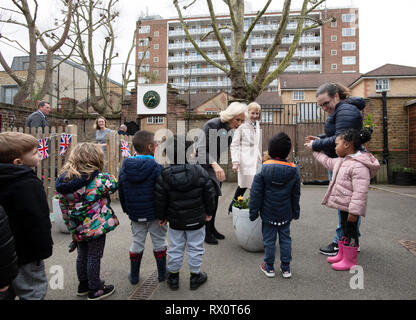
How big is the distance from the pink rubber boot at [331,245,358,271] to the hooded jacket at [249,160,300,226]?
71 cm

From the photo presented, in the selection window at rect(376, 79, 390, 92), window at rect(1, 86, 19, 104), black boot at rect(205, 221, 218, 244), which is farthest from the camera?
window at rect(1, 86, 19, 104)

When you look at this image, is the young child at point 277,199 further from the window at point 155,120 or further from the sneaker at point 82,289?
the window at point 155,120

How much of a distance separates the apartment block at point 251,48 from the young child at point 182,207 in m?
49.2

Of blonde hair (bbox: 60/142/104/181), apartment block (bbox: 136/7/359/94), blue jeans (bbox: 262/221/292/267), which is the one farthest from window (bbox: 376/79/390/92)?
apartment block (bbox: 136/7/359/94)

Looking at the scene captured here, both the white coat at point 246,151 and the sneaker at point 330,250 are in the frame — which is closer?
the sneaker at point 330,250

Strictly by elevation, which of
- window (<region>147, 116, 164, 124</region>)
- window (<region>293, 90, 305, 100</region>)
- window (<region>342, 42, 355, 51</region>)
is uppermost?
window (<region>342, 42, 355, 51</region>)

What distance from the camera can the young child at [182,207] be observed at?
2.46 metres

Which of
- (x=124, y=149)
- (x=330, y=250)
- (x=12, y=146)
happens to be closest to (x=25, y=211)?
(x=12, y=146)

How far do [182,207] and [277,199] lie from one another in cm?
98

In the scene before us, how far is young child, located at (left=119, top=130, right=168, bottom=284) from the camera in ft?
8.19

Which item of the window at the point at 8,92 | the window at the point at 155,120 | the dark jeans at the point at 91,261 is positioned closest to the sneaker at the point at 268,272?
the dark jeans at the point at 91,261

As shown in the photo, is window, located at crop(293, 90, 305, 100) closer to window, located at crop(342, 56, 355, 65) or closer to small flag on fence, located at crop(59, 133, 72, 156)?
window, located at crop(342, 56, 355, 65)

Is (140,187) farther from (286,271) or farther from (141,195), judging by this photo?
(286,271)

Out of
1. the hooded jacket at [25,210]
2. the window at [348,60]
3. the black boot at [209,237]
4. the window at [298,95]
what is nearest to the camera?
the hooded jacket at [25,210]
